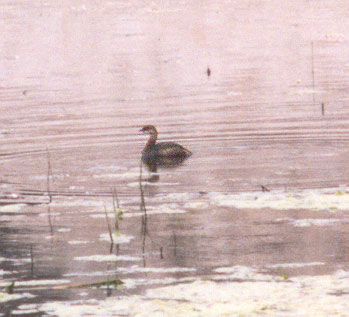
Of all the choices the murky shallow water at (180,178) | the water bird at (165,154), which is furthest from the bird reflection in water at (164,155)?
the murky shallow water at (180,178)

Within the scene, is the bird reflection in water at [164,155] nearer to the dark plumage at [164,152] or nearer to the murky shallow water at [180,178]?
the dark plumage at [164,152]

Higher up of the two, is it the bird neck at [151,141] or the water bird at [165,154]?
the bird neck at [151,141]

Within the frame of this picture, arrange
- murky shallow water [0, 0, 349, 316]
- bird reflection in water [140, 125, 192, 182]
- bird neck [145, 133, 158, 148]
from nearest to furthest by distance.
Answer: murky shallow water [0, 0, 349, 316]
bird reflection in water [140, 125, 192, 182]
bird neck [145, 133, 158, 148]

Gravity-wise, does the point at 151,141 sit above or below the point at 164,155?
above

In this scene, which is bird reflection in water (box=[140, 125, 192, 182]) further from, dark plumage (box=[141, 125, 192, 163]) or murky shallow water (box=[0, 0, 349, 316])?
murky shallow water (box=[0, 0, 349, 316])

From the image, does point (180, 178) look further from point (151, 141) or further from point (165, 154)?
point (151, 141)

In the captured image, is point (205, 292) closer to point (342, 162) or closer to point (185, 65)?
point (342, 162)

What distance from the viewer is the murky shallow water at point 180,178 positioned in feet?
34.5

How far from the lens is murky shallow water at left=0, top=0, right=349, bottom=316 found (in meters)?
10.5

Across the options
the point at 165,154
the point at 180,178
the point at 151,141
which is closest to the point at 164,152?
the point at 165,154

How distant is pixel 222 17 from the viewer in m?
46.9

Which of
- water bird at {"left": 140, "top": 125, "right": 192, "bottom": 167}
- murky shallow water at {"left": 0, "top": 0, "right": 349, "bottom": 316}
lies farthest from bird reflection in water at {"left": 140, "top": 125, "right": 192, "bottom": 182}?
murky shallow water at {"left": 0, "top": 0, "right": 349, "bottom": 316}

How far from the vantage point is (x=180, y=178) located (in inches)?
632

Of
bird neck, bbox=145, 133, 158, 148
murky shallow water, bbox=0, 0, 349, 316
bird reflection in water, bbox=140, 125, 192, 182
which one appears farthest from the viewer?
bird neck, bbox=145, 133, 158, 148
